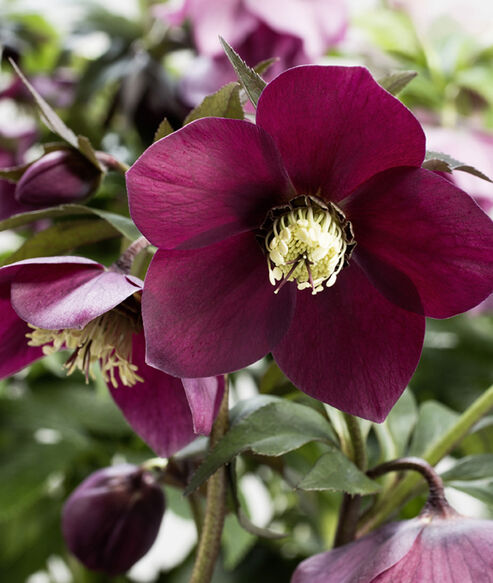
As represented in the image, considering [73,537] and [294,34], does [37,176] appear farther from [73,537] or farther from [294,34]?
[294,34]

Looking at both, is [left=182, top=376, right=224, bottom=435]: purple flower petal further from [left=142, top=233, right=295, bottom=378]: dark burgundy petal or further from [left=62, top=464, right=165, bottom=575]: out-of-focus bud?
[left=62, top=464, right=165, bottom=575]: out-of-focus bud

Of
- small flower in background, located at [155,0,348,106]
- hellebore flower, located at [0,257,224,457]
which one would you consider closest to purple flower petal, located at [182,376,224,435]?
hellebore flower, located at [0,257,224,457]

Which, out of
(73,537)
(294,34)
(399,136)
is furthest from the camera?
(294,34)

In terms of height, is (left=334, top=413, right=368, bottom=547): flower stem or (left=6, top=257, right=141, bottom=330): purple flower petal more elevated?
(left=6, top=257, right=141, bottom=330): purple flower petal

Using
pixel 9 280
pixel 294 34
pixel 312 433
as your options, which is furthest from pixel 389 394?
pixel 294 34

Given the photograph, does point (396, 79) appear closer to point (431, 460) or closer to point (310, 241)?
point (310, 241)

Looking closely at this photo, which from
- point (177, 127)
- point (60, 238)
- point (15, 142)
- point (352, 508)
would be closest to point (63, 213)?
point (60, 238)
